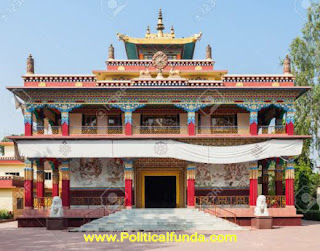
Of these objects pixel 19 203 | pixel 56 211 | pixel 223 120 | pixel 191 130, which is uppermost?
pixel 223 120

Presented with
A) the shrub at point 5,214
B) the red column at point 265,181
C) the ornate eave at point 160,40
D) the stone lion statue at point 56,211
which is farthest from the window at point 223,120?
the shrub at point 5,214

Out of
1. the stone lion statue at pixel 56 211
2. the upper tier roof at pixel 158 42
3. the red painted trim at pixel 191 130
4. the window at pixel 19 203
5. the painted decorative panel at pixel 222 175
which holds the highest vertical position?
the upper tier roof at pixel 158 42

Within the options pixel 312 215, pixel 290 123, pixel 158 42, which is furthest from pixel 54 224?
pixel 312 215

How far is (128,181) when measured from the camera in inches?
907

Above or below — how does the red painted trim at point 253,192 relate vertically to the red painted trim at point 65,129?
below

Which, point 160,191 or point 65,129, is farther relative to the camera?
point 160,191

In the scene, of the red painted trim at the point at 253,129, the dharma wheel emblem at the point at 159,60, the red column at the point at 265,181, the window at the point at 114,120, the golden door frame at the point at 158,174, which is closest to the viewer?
the red painted trim at the point at 253,129

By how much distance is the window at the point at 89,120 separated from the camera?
2591cm

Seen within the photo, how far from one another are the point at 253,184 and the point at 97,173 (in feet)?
32.8

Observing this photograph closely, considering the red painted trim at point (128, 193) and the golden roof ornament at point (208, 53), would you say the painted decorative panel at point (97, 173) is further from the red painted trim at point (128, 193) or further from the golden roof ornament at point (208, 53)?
the golden roof ornament at point (208, 53)

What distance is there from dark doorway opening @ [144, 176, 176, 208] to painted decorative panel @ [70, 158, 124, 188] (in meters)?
1.98

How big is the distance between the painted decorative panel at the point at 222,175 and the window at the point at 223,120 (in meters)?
2.77

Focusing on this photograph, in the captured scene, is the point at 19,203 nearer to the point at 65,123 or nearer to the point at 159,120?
the point at 65,123

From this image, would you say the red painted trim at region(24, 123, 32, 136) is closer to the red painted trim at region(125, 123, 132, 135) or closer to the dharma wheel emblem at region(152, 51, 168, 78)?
the red painted trim at region(125, 123, 132, 135)
